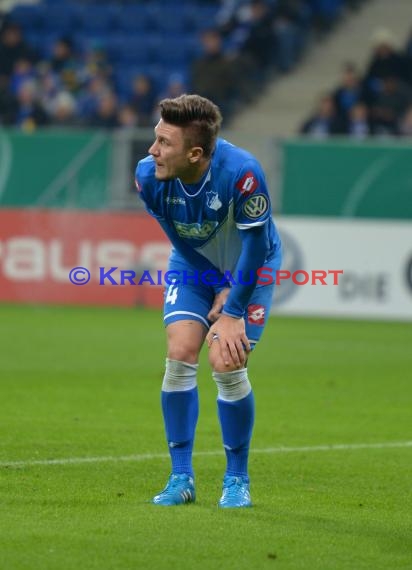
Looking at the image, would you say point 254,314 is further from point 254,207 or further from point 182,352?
point 254,207

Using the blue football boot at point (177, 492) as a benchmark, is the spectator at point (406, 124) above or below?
above

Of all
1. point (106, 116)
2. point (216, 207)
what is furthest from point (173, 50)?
point (216, 207)

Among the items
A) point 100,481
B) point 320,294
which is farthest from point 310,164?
point 100,481

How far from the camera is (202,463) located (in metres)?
8.16

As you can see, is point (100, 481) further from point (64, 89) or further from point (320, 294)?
point (64, 89)

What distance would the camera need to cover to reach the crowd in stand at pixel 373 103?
2189 cm

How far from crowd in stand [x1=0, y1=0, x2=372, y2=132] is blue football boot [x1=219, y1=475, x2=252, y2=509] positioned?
16973 millimetres

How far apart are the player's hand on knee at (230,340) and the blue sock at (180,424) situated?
1.08 ft

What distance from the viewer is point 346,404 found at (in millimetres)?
11203

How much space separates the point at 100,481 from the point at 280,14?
19112 mm

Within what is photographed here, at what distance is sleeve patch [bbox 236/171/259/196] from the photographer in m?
6.53

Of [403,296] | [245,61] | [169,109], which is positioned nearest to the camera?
[169,109]

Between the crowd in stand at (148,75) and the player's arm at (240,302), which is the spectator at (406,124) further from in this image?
the player's arm at (240,302)

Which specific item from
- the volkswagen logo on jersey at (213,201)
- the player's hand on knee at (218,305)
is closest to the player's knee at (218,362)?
the player's hand on knee at (218,305)
